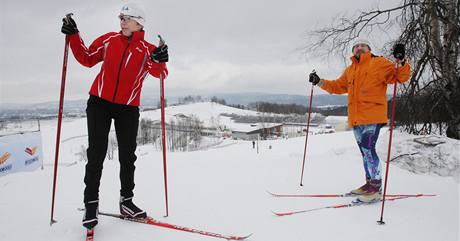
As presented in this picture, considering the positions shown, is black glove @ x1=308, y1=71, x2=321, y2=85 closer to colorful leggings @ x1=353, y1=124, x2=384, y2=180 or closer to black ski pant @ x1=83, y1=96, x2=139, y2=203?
colorful leggings @ x1=353, y1=124, x2=384, y2=180

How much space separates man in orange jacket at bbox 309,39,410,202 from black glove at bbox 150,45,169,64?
2259 mm

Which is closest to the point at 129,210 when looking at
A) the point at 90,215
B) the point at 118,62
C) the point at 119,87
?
the point at 90,215

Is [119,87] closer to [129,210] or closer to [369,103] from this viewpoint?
[129,210]

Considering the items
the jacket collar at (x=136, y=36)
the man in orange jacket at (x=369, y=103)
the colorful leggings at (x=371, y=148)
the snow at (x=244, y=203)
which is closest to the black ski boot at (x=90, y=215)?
the snow at (x=244, y=203)

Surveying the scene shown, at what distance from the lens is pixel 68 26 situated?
7.72ft

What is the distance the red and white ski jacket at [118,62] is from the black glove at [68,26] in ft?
0.14

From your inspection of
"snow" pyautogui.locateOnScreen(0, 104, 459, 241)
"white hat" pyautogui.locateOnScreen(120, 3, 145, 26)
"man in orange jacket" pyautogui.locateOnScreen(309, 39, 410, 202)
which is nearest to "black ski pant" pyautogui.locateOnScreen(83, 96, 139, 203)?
"snow" pyautogui.locateOnScreen(0, 104, 459, 241)

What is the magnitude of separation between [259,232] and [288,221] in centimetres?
37

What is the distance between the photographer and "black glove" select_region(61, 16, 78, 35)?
2.35 m

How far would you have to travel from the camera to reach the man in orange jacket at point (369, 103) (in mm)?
3156

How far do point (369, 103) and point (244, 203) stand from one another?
182cm

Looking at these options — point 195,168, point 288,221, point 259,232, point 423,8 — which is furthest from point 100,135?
point 423,8

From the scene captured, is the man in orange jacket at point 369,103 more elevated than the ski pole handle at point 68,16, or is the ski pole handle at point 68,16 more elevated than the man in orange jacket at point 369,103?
the ski pole handle at point 68,16

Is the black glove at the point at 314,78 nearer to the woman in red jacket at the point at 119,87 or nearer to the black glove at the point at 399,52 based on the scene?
the black glove at the point at 399,52
